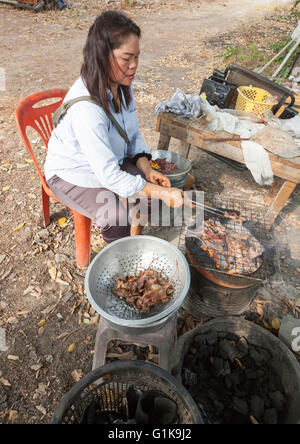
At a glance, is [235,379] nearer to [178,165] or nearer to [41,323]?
[41,323]

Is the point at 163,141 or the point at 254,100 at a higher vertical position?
the point at 254,100

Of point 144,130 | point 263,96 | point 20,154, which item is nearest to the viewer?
point 263,96

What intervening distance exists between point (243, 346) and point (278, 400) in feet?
1.56

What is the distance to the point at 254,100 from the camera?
16.1 feet

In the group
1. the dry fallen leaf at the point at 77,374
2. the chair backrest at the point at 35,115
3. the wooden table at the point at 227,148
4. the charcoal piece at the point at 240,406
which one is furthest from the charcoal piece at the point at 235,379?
the chair backrest at the point at 35,115

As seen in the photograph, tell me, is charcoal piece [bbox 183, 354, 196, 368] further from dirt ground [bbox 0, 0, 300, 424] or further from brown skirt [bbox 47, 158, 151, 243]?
brown skirt [bbox 47, 158, 151, 243]

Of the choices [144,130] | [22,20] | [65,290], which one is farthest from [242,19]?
[65,290]

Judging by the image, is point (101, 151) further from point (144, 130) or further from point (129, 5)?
point (129, 5)

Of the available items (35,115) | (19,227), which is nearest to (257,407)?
(19,227)

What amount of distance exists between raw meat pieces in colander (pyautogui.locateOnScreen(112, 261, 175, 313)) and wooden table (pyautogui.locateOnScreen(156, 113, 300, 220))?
248 cm

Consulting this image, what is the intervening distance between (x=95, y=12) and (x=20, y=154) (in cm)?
1146

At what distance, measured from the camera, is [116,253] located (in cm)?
273

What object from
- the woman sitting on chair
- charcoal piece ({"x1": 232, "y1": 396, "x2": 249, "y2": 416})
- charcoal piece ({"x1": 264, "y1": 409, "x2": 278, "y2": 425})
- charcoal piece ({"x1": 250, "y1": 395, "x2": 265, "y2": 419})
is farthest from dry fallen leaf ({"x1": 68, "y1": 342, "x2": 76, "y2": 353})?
charcoal piece ({"x1": 264, "y1": 409, "x2": 278, "y2": 425})

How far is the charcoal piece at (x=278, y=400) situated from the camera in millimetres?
2291
